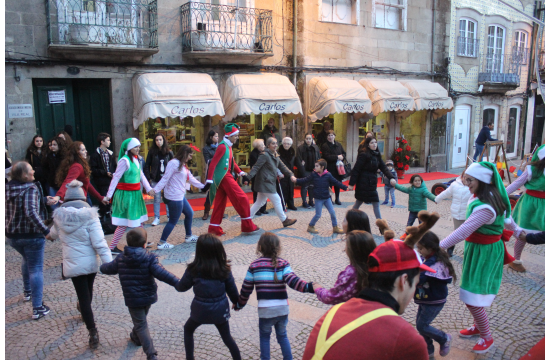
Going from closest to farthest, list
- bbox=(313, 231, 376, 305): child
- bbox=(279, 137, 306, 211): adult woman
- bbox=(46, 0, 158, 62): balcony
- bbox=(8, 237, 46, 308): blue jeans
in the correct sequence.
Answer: bbox=(313, 231, 376, 305): child, bbox=(8, 237, 46, 308): blue jeans, bbox=(46, 0, 158, 62): balcony, bbox=(279, 137, 306, 211): adult woman

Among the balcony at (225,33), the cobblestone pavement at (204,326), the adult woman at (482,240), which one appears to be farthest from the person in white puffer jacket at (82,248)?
the balcony at (225,33)

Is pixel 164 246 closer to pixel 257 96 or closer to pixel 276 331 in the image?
pixel 276 331

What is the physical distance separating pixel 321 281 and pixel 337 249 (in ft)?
4.78

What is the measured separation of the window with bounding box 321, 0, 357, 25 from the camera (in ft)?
46.2

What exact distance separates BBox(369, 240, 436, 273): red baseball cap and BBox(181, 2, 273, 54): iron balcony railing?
33.0 ft

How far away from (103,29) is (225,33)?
295 cm

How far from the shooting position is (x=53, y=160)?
8.55 m

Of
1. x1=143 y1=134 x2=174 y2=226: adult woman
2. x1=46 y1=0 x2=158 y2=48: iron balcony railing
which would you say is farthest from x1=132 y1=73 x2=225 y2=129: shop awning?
x1=143 y1=134 x2=174 y2=226: adult woman

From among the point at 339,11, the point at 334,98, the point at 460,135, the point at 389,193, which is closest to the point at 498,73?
the point at 460,135

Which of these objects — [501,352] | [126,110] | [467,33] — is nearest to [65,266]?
[501,352]

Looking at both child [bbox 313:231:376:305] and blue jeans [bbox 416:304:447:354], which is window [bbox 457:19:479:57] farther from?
child [bbox 313:231:376:305]

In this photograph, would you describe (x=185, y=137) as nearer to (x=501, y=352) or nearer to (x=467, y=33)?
(x=501, y=352)

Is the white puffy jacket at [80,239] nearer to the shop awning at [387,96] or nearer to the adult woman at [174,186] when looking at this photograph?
the adult woman at [174,186]

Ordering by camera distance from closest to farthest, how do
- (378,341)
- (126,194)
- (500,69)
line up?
1. (378,341)
2. (126,194)
3. (500,69)
